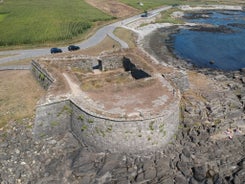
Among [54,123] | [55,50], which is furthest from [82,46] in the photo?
[54,123]

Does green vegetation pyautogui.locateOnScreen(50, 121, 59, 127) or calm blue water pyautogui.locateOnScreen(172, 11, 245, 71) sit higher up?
green vegetation pyautogui.locateOnScreen(50, 121, 59, 127)

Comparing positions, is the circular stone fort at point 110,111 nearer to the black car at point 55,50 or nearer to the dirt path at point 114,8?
the black car at point 55,50

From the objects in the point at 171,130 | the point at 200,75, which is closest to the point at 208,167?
the point at 171,130

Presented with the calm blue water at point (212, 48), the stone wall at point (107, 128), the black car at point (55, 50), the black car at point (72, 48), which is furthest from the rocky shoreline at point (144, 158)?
the black car at point (72, 48)

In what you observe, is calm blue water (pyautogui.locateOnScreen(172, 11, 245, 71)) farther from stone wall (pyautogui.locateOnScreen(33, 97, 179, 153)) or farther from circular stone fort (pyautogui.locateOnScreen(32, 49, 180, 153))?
stone wall (pyautogui.locateOnScreen(33, 97, 179, 153))

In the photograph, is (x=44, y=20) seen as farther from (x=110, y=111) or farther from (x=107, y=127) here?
(x=107, y=127)

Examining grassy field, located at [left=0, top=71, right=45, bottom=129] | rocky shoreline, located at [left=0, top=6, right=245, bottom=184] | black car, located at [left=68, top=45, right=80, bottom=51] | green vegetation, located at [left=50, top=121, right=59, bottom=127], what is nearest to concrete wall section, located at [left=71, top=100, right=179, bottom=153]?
rocky shoreline, located at [left=0, top=6, right=245, bottom=184]

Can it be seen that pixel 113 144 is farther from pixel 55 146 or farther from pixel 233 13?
pixel 233 13
